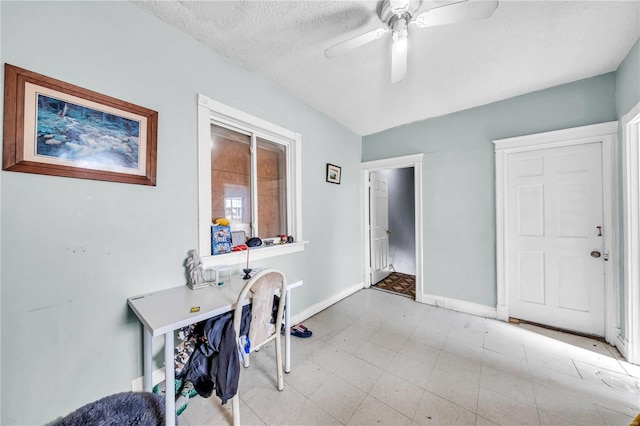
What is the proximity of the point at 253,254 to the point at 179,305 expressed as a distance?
0.82 metres

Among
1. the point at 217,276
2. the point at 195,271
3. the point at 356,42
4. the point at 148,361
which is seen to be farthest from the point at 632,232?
the point at 148,361

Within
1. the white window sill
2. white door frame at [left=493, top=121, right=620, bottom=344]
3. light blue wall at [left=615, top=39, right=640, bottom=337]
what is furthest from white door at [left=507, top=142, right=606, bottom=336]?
the white window sill

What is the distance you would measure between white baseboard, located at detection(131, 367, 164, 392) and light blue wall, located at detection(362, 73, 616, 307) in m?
3.00

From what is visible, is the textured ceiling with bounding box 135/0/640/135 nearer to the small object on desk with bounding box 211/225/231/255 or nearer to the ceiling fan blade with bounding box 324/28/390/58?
the ceiling fan blade with bounding box 324/28/390/58

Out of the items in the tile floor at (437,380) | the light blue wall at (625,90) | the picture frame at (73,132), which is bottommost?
the tile floor at (437,380)

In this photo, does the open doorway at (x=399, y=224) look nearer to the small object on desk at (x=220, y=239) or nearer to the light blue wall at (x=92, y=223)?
the small object on desk at (x=220, y=239)

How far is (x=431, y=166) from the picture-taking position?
3.03 metres

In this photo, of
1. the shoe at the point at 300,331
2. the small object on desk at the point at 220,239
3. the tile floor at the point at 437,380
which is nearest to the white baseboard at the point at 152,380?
the tile floor at the point at 437,380

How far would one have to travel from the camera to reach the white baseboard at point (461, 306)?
104 inches

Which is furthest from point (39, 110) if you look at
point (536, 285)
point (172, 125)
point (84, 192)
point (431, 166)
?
point (536, 285)

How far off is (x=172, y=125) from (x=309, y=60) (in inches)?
49.1

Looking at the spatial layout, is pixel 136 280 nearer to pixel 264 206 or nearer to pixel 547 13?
pixel 264 206

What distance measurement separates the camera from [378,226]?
12.9 ft

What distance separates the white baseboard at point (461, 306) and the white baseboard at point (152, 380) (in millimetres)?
2968
